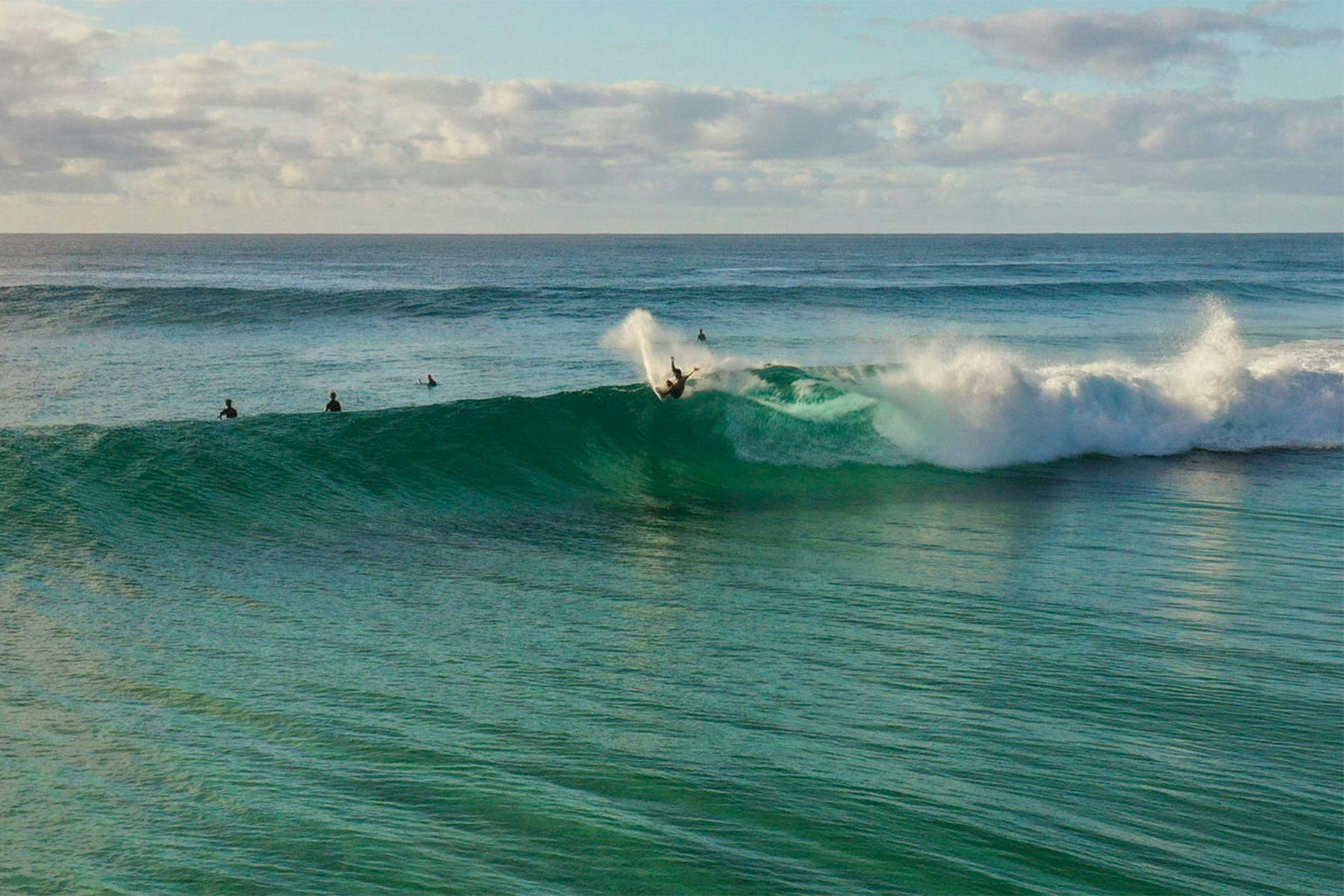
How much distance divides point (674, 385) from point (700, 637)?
11.9 metres

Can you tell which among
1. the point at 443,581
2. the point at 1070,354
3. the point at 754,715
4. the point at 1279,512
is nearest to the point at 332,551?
the point at 443,581

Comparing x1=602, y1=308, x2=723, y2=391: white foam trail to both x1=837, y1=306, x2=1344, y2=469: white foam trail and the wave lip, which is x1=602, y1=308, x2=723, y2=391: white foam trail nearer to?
the wave lip

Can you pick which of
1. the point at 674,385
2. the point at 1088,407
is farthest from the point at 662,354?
the point at 1088,407

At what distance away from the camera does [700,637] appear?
35.7ft

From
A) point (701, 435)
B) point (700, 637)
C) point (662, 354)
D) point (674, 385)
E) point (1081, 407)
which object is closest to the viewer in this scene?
point (700, 637)

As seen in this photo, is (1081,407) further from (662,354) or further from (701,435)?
(662,354)

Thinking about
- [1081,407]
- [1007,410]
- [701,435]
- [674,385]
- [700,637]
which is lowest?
[700,637]

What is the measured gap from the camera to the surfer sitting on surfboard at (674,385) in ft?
73.0

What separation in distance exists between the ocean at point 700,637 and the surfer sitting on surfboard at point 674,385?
0.23 m

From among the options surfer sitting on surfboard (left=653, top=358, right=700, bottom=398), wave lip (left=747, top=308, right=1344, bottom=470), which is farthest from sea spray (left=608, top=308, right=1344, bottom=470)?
surfer sitting on surfboard (left=653, top=358, right=700, bottom=398)

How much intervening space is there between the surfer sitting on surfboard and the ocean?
23 cm

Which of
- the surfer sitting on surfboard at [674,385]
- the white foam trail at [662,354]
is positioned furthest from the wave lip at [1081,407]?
the surfer sitting on surfboard at [674,385]

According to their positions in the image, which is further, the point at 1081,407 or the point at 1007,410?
the point at 1081,407

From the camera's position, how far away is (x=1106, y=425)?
23.0 metres
